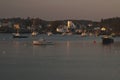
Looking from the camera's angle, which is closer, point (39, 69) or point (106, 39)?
point (39, 69)

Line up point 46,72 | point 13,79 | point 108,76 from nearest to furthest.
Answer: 1. point 13,79
2. point 108,76
3. point 46,72

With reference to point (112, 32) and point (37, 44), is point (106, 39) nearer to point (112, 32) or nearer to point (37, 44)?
point (37, 44)

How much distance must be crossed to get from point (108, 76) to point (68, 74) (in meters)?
2.84

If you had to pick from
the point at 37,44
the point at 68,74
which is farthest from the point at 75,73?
the point at 37,44

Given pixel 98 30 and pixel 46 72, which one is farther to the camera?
pixel 98 30

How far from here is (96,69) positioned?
30.5 metres

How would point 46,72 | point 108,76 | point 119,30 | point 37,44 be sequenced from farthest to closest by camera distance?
point 119,30 < point 37,44 < point 46,72 < point 108,76

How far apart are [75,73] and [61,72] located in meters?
1.18

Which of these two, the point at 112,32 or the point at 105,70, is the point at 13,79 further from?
the point at 112,32

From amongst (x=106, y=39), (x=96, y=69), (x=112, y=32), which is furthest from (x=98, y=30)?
(x=96, y=69)

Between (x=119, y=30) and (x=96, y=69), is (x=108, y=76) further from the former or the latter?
(x=119, y=30)

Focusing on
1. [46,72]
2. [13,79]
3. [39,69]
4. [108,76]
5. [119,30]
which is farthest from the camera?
[119,30]

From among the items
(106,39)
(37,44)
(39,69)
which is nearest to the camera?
(39,69)

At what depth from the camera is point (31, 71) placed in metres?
28.7
